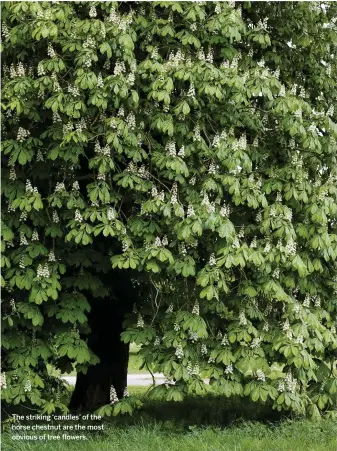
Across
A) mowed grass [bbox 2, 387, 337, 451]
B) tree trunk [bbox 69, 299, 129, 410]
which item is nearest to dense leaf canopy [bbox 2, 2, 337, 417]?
mowed grass [bbox 2, 387, 337, 451]

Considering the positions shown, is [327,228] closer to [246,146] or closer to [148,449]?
[246,146]

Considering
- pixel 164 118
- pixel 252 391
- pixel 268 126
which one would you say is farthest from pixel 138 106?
pixel 252 391

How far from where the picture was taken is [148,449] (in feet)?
22.7

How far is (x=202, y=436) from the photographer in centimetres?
724

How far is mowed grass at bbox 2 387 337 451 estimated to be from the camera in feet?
23.0

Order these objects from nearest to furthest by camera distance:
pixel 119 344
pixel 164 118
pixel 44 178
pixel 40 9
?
pixel 40 9 → pixel 164 118 → pixel 44 178 → pixel 119 344

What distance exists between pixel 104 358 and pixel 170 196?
2978 millimetres

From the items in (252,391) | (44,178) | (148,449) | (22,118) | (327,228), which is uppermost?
(22,118)

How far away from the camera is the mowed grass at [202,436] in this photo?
7020mm

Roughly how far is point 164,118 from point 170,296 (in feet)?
6.37

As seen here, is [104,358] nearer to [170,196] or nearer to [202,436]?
[202,436]

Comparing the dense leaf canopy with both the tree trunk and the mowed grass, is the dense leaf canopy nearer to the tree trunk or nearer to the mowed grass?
the mowed grass

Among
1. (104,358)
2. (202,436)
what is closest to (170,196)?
(202,436)

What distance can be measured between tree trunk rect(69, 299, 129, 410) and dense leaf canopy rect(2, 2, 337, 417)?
37.1 inches
